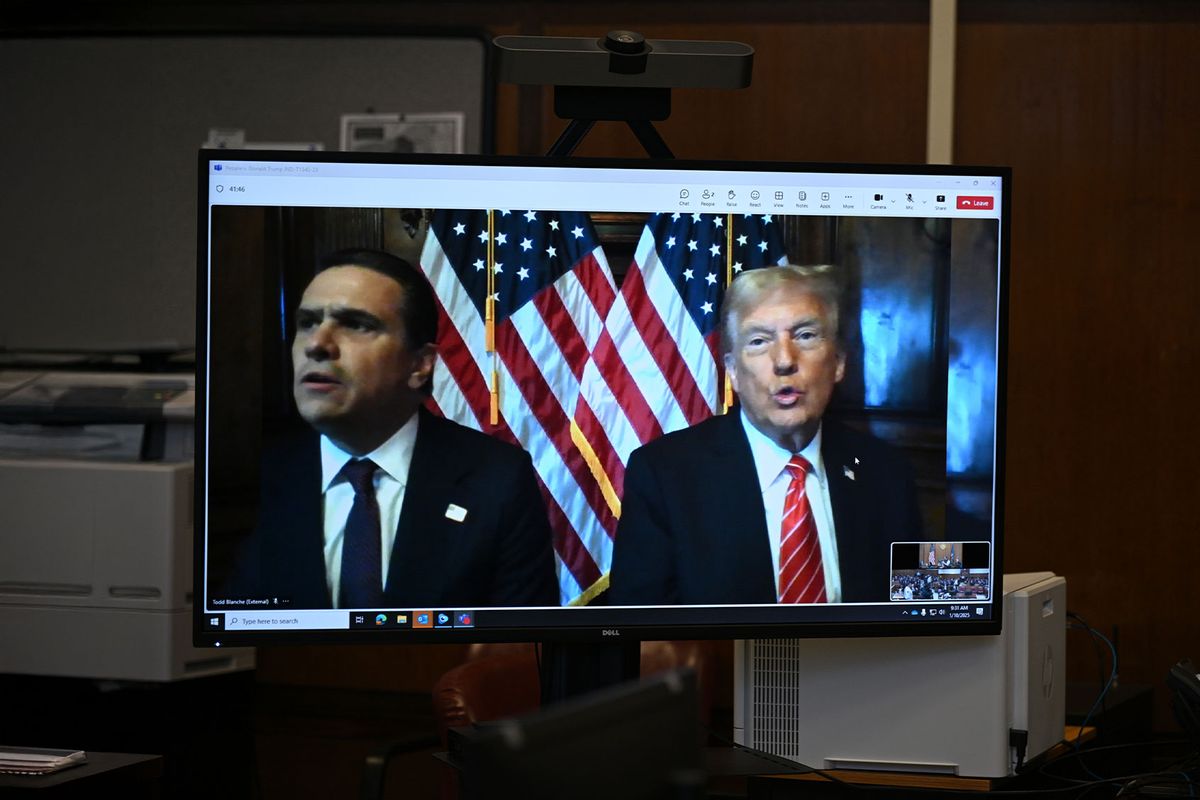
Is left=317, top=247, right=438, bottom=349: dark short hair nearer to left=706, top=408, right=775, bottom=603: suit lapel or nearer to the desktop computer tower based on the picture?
left=706, top=408, right=775, bottom=603: suit lapel

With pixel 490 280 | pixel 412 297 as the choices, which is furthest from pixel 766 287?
pixel 412 297

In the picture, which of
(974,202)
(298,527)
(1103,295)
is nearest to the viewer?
(298,527)

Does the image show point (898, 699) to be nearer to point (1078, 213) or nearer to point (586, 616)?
point (586, 616)

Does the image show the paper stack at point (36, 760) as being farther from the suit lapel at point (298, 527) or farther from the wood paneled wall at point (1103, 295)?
the wood paneled wall at point (1103, 295)

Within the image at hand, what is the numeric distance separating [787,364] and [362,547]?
24.8 inches

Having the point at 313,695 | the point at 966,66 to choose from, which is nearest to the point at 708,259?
the point at 966,66

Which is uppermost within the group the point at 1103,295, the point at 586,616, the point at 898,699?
the point at 1103,295

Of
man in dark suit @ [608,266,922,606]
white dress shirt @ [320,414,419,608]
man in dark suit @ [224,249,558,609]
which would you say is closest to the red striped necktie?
man in dark suit @ [608,266,922,606]

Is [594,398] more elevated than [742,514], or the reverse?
[594,398]

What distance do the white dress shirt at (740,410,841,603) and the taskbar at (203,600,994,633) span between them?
4 cm

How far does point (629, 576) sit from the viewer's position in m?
1.78

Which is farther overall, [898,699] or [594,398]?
[898,699]

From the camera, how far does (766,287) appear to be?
181 centimetres

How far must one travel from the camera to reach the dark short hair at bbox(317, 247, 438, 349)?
1733 millimetres
